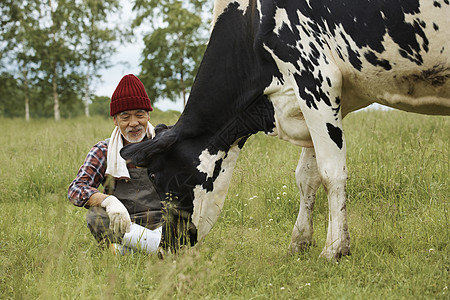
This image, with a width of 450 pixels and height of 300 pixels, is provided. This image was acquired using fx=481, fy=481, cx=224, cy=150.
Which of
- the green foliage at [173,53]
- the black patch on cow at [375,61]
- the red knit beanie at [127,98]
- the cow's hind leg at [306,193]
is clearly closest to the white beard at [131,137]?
the red knit beanie at [127,98]

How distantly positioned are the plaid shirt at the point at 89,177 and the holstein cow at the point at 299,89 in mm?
540

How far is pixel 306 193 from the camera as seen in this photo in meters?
4.15

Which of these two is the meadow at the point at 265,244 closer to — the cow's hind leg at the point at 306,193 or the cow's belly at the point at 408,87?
the cow's hind leg at the point at 306,193

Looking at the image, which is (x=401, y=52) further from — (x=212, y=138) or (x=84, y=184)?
(x=84, y=184)

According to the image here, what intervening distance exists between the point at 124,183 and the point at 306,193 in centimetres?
162

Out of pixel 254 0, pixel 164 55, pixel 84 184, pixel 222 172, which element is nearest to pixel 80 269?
pixel 84 184

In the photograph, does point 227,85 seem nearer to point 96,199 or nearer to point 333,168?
point 333,168

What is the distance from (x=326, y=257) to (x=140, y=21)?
23455mm

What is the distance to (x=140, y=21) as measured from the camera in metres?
25.1

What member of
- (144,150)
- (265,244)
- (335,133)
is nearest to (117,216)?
(144,150)

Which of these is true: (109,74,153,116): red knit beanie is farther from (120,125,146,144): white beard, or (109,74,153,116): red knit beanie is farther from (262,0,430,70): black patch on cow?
(262,0,430,70): black patch on cow

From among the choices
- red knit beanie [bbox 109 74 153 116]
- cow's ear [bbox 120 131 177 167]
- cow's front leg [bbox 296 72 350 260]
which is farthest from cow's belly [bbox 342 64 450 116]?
red knit beanie [bbox 109 74 153 116]

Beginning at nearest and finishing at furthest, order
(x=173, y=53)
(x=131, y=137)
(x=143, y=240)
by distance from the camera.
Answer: (x=143, y=240)
(x=131, y=137)
(x=173, y=53)

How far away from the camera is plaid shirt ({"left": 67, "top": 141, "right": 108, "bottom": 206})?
3.99m
